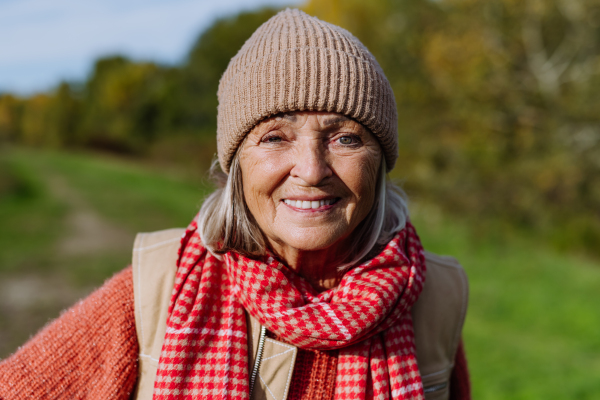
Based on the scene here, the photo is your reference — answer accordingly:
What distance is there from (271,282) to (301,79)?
706 mm

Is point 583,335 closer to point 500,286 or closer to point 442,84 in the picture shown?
point 500,286

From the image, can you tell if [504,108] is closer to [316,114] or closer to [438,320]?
[438,320]

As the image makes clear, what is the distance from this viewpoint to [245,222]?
1.97m

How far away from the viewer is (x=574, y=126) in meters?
12.3

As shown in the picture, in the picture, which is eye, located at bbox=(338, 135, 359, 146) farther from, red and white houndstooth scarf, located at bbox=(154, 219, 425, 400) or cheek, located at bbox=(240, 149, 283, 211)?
red and white houndstooth scarf, located at bbox=(154, 219, 425, 400)

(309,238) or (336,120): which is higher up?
(336,120)

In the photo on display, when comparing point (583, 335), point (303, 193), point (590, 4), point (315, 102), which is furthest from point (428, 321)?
point (590, 4)

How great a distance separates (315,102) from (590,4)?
40.6 ft

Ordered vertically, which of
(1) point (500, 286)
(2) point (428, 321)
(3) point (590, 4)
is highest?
(3) point (590, 4)

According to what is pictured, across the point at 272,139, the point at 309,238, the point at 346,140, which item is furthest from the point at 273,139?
the point at 309,238

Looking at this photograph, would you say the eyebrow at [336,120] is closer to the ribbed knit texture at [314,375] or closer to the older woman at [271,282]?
the older woman at [271,282]

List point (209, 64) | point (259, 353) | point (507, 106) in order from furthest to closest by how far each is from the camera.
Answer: point (209, 64)
point (507, 106)
point (259, 353)

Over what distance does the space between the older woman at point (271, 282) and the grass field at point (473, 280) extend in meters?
0.48

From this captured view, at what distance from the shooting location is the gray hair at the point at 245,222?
1.94 metres
